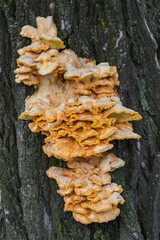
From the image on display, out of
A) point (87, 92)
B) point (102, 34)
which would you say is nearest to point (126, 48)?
point (102, 34)

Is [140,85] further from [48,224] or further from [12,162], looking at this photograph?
[48,224]

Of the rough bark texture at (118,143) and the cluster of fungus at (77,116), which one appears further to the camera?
the rough bark texture at (118,143)

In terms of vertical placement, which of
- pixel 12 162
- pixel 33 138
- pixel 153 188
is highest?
pixel 33 138

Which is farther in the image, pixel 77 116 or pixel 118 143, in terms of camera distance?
pixel 118 143

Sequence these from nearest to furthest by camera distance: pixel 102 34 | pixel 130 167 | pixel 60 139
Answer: pixel 60 139 → pixel 102 34 → pixel 130 167
